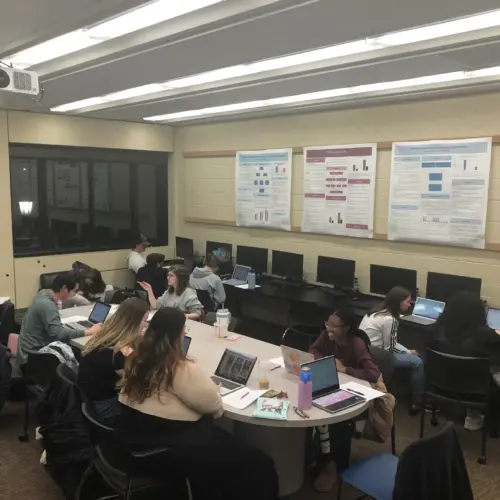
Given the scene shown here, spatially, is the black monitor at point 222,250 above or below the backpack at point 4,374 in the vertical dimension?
above

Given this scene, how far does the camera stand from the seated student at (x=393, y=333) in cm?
413

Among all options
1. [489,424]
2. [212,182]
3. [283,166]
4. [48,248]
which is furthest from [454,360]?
[48,248]

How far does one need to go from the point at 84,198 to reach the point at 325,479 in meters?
5.62

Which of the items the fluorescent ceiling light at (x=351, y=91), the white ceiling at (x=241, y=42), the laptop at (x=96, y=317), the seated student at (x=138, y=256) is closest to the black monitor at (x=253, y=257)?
the seated student at (x=138, y=256)

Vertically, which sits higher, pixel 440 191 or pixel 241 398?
pixel 440 191

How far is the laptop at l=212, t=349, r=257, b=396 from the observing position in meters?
3.02

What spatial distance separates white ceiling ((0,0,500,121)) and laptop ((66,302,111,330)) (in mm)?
1983

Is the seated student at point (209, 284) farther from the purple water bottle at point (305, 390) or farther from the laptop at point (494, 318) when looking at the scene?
the purple water bottle at point (305, 390)

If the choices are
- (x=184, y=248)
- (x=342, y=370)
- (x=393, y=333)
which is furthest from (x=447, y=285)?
(x=184, y=248)

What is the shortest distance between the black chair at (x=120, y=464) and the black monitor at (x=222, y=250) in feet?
15.2

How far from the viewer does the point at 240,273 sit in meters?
6.80

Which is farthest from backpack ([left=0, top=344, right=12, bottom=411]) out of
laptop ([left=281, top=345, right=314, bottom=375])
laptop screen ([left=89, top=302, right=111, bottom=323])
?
laptop ([left=281, top=345, right=314, bottom=375])

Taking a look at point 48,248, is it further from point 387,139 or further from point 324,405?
point 324,405

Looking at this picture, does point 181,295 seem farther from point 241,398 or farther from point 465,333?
point 465,333
